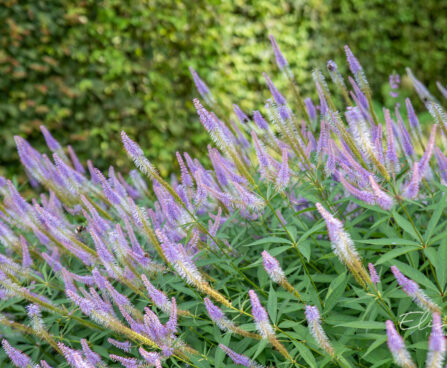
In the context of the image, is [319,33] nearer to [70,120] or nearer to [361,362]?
[70,120]

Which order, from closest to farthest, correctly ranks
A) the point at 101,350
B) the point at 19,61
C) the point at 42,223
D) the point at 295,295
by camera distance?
the point at 295,295, the point at 101,350, the point at 42,223, the point at 19,61

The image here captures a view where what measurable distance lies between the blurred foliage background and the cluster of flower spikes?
385cm

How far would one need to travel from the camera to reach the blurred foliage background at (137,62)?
6.86 m

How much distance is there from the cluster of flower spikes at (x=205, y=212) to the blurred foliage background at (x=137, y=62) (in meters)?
3.85

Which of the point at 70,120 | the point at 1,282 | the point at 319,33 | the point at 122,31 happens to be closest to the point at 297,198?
the point at 1,282

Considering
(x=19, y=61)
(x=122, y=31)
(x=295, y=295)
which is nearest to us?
Result: (x=295, y=295)

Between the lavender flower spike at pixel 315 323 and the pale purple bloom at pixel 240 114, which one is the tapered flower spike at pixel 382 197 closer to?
the lavender flower spike at pixel 315 323

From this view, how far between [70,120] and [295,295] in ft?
19.4

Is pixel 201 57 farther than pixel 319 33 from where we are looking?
No

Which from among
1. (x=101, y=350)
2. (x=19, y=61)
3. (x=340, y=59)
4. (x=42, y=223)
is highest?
(x=19, y=61)

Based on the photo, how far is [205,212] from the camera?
10.7ft

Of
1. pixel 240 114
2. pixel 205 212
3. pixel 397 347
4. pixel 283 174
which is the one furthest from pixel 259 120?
pixel 397 347

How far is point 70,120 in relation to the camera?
7297 millimetres

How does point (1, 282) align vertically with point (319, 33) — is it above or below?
above
